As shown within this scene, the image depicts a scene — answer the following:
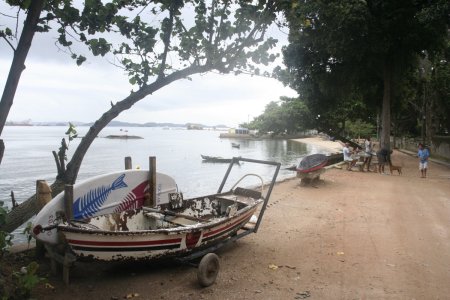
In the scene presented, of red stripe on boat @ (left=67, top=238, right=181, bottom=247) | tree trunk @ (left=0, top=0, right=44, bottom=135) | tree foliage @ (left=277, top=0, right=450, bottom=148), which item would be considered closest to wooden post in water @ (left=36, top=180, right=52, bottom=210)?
red stripe on boat @ (left=67, top=238, right=181, bottom=247)

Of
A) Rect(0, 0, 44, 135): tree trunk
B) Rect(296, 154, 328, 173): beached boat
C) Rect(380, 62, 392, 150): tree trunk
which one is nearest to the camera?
Rect(0, 0, 44, 135): tree trunk

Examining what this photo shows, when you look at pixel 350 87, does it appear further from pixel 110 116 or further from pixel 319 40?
pixel 110 116

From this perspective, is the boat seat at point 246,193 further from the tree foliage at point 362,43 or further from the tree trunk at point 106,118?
the tree foliage at point 362,43

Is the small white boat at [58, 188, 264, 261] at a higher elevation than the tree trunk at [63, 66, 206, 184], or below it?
below

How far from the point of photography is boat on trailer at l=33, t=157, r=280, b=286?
18.6 ft

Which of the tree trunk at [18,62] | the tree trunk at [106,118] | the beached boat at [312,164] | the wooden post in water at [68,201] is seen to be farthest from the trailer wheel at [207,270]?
the beached boat at [312,164]

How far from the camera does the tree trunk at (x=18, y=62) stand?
14.4ft

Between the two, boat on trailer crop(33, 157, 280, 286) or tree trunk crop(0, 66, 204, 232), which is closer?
boat on trailer crop(33, 157, 280, 286)

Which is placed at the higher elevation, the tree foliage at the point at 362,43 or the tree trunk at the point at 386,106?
the tree foliage at the point at 362,43

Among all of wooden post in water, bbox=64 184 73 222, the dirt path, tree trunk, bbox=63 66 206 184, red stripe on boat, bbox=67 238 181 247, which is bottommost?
the dirt path

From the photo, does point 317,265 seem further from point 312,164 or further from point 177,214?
point 312,164

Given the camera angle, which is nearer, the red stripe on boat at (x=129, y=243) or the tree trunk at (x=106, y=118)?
the red stripe on boat at (x=129, y=243)

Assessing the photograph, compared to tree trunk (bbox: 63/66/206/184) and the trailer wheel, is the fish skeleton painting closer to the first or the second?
tree trunk (bbox: 63/66/206/184)

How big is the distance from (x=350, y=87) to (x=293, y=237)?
19900 millimetres
